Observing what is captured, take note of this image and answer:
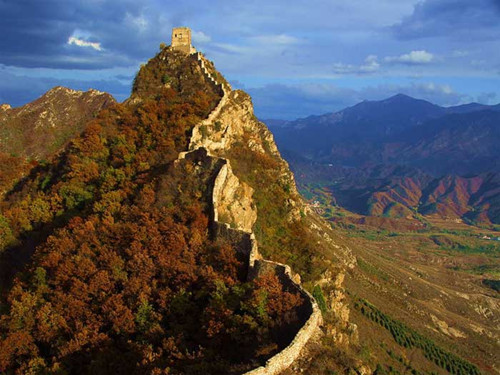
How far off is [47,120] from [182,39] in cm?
3757

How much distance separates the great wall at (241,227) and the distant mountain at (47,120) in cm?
4004

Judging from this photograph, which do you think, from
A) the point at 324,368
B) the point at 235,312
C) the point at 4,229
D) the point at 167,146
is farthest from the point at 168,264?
the point at 4,229

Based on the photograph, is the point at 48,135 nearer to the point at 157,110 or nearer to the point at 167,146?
the point at 157,110

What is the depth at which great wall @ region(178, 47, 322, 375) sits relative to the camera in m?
20.1

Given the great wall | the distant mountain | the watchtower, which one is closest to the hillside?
the great wall

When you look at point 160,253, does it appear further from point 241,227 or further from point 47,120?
point 47,120

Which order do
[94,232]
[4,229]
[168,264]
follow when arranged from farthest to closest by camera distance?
1. [4,229]
2. [94,232]
3. [168,264]

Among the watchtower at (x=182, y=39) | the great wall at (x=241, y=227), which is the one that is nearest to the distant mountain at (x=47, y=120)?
the watchtower at (x=182, y=39)

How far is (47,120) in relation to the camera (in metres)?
83.6

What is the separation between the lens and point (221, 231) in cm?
3019

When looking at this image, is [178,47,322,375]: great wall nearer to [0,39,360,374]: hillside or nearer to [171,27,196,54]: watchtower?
[0,39,360,374]: hillside

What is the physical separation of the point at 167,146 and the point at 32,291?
16896 mm

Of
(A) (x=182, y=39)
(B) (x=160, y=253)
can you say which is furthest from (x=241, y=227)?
(A) (x=182, y=39)

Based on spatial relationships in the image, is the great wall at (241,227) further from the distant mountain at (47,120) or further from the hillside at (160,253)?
the distant mountain at (47,120)
